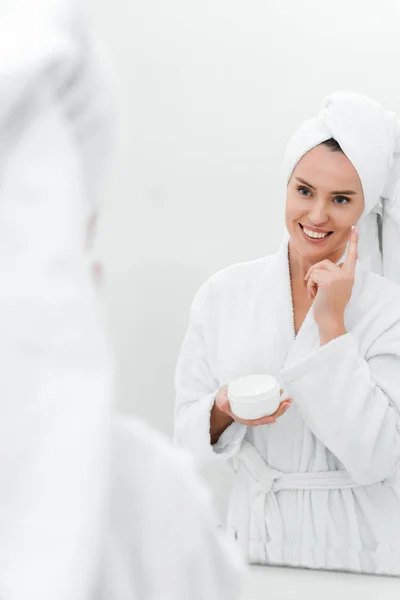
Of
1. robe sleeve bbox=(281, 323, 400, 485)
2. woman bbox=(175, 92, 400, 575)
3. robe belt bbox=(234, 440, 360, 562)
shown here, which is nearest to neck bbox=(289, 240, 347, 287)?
woman bbox=(175, 92, 400, 575)

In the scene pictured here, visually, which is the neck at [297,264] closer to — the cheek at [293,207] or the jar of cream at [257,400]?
the cheek at [293,207]

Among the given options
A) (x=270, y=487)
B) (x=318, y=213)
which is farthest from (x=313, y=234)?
(x=270, y=487)

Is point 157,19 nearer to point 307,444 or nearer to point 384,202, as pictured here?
point 384,202

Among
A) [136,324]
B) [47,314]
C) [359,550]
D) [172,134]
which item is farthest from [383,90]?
[47,314]

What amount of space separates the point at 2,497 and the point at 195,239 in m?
0.65

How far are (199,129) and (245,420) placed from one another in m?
0.41

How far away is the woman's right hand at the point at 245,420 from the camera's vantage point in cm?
80

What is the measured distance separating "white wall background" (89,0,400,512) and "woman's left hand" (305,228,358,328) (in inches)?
3.6

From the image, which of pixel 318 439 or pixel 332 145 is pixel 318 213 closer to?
pixel 332 145

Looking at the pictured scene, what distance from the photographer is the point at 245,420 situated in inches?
31.9

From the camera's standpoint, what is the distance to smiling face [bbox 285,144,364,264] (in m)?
0.80

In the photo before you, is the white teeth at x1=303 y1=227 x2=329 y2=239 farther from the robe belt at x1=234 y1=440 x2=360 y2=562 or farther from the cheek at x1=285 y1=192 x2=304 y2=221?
the robe belt at x1=234 y1=440 x2=360 y2=562

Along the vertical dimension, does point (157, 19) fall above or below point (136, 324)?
above

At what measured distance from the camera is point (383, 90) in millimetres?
822
